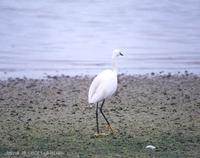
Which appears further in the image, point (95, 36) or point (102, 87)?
point (95, 36)

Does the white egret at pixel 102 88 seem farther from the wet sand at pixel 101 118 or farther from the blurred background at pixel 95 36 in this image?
the blurred background at pixel 95 36

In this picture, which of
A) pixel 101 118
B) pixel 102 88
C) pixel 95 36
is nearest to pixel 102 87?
pixel 102 88

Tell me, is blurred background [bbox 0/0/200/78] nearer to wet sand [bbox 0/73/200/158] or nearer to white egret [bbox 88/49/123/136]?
wet sand [bbox 0/73/200/158]

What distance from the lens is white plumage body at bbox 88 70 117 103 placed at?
11555 millimetres

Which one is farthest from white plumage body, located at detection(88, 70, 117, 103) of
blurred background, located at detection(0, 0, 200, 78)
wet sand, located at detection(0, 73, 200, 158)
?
blurred background, located at detection(0, 0, 200, 78)

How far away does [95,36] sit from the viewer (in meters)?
24.1

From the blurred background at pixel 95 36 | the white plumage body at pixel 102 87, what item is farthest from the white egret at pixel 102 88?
the blurred background at pixel 95 36

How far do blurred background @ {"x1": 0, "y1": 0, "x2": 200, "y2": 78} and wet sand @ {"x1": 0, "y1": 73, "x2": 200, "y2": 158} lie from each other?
183cm

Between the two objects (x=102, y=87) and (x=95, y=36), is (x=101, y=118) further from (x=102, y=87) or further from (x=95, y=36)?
(x=95, y=36)

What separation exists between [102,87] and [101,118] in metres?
1.19

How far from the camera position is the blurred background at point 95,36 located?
60.7ft

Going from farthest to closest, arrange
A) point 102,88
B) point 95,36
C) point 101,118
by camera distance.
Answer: point 95,36 → point 101,118 → point 102,88

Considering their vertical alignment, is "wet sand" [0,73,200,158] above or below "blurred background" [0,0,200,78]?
below

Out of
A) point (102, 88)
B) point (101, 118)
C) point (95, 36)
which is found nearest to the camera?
point (102, 88)
